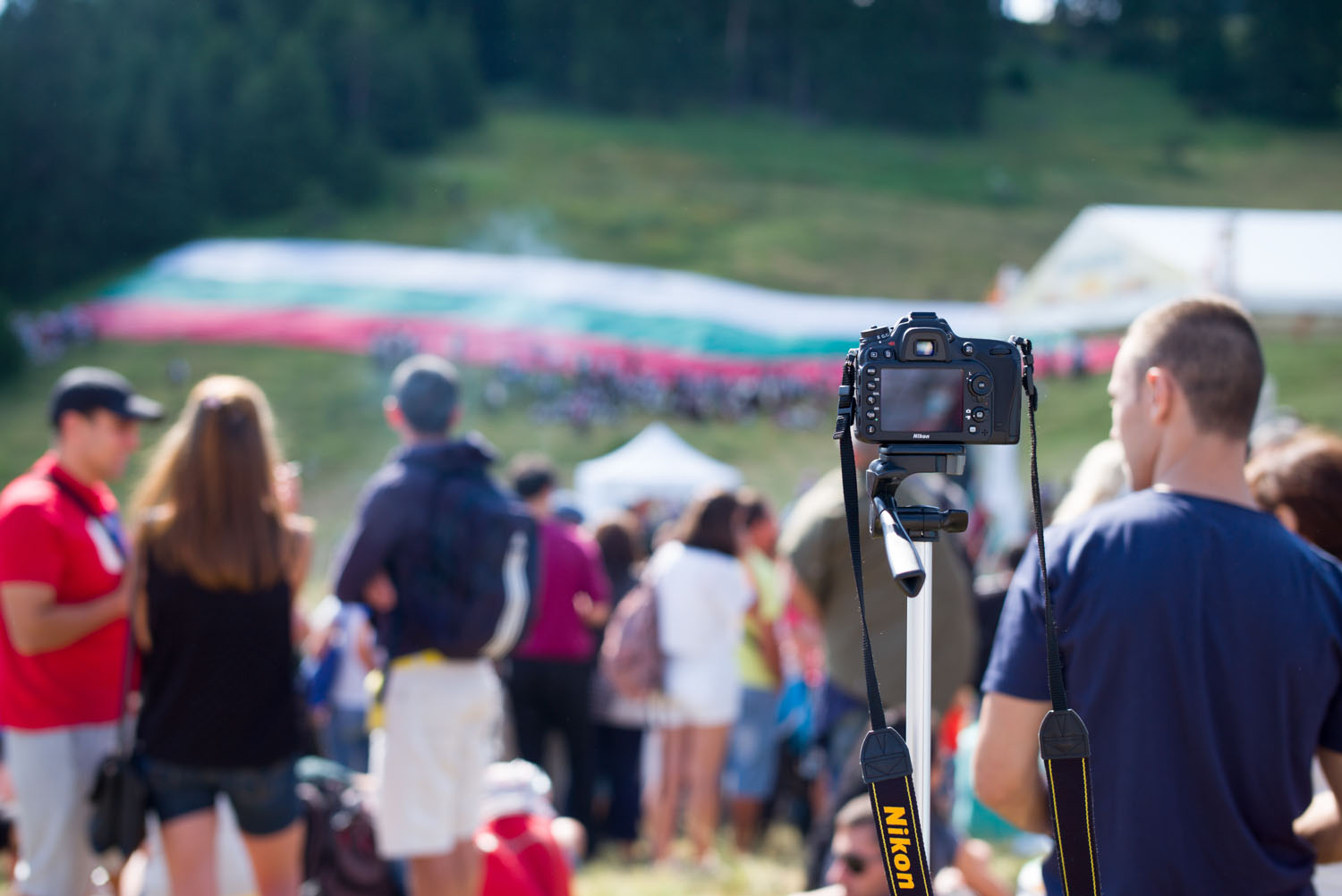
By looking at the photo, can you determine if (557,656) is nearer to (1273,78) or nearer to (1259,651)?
(1259,651)

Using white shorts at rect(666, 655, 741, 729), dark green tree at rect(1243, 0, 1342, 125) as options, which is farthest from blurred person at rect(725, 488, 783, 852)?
dark green tree at rect(1243, 0, 1342, 125)

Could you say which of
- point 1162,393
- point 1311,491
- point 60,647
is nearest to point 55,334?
point 60,647

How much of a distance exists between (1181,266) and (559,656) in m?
4.23

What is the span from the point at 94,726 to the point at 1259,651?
2772 mm

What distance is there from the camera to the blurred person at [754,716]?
4938mm

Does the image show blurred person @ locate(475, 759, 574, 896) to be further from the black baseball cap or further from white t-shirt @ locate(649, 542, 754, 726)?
the black baseball cap

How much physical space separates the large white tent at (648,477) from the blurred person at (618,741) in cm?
466

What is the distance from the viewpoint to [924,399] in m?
1.33

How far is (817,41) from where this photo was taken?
3328cm

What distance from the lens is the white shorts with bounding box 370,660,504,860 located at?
299 centimetres

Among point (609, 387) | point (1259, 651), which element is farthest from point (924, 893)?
point (609, 387)

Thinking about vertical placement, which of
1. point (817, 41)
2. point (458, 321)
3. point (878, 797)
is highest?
point (817, 41)

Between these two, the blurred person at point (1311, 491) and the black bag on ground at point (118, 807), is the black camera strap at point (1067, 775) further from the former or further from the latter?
the black bag on ground at point (118, 807)

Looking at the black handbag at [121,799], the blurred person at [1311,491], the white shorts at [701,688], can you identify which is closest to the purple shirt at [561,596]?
the white shorts at [701,688]
